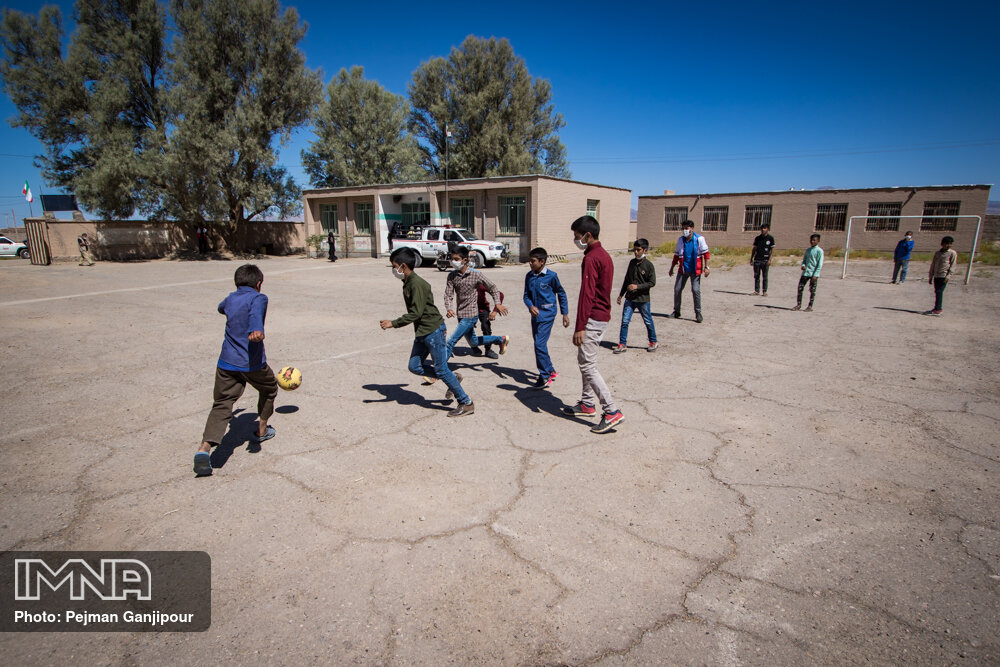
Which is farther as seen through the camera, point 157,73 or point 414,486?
point 157,73

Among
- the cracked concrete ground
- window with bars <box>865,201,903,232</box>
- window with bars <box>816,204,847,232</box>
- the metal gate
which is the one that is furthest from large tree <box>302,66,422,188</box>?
the cracked concrete ground

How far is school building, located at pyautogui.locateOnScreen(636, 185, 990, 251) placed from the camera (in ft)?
91.8

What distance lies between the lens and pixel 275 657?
2295 mm

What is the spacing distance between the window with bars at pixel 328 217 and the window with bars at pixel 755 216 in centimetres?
2755

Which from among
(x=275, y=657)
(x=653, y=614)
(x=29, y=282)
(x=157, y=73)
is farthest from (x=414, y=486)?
(x=157, y=73)

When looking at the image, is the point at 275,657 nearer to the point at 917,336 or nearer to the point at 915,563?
the point at 915,563

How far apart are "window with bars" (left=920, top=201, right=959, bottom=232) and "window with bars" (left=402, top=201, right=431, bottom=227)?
28552mm

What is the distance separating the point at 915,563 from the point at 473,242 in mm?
21155

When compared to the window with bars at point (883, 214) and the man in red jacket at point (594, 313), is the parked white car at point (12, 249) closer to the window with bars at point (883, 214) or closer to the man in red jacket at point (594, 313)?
the man in red jacket at point (594, 313)

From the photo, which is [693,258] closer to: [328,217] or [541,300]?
[541,300]

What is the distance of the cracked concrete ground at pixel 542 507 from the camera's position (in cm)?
242

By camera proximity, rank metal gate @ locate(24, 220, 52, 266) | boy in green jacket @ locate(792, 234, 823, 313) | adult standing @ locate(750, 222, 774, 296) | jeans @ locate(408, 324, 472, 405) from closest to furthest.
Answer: jeans @ locate(408, 324, 472, 405) → boy in green jacket @ locate(792, 234, 823, 313) → adult standing @ locate(750, 222, 774, 296) → metal gate @ locate(24, 220, 52, 266)

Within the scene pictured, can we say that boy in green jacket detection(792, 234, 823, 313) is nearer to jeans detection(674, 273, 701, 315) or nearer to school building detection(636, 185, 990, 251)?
jeans detection(674, 273, 701, 315)

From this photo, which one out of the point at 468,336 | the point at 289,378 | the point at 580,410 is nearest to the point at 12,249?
the point at 468,336
